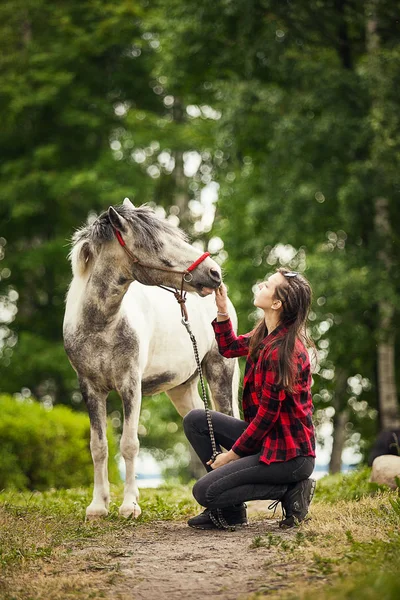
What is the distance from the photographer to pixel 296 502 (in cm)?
562

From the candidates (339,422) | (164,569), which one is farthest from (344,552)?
(339,422)

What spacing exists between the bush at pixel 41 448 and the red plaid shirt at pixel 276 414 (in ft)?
21.3

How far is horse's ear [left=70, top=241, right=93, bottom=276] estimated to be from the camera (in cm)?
626

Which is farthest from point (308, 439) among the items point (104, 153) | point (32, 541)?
point (104, 153)

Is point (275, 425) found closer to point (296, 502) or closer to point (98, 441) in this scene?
point (296, 502)

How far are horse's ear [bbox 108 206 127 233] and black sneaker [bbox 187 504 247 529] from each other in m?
2.12

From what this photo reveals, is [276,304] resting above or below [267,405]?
above

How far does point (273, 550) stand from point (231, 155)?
11735mm

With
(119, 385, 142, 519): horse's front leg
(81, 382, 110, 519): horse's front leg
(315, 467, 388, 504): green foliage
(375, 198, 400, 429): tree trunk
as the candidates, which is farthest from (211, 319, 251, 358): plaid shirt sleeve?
(375, 198, 400, 429): tree trunk

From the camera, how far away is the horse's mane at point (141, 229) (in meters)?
5.97

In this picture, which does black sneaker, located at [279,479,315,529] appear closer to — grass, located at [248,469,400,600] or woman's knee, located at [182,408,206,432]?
grass, located at [248,469,400,600]

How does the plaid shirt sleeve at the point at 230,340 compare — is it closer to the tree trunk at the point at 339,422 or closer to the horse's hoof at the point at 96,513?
the horse's hoof at the point at 96,513

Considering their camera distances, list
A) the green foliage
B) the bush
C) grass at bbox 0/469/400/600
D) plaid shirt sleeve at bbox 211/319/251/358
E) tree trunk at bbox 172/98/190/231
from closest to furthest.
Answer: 1. grass at bbox 0/469/400/600
2. plaid shirt sleeve at bbox 211/319/251/358
3. the green foliage
4. the bush
5. tree trunk at bbox 172/98/190/231

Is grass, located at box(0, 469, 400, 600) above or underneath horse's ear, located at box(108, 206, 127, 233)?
underneath
